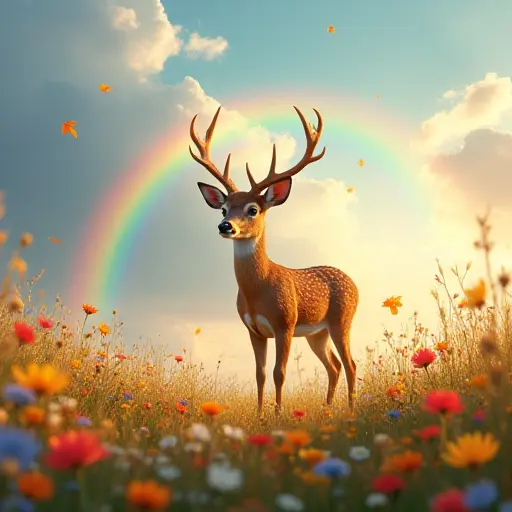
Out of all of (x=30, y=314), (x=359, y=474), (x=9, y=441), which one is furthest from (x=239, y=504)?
(x=30, y=314)

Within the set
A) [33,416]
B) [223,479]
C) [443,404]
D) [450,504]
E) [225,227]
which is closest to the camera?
[450,504]

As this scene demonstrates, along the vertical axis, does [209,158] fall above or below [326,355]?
Result: above

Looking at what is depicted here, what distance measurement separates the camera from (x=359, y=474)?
2.53m

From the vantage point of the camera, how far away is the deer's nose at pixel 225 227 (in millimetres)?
6199

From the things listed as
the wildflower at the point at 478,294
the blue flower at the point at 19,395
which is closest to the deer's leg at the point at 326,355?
the wildflower at the point at 478,294

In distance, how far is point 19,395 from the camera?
1.90 metres

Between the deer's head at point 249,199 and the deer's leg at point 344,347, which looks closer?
the deer's head at point 249,199

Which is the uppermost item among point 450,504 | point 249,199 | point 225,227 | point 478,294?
point 249,199

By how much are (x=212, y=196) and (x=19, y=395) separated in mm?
5305

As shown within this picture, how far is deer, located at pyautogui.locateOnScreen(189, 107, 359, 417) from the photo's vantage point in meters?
6.54

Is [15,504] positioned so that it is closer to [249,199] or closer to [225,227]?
[225,227]

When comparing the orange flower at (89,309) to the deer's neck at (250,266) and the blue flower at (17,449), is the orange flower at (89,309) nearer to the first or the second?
the deer's neck at (250,266)

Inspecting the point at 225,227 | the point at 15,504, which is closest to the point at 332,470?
the point at 15,504

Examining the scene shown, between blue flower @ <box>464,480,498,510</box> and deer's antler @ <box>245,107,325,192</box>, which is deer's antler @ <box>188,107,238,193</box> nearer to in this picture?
deer's antler @ <box>245,107,325,192</box>
